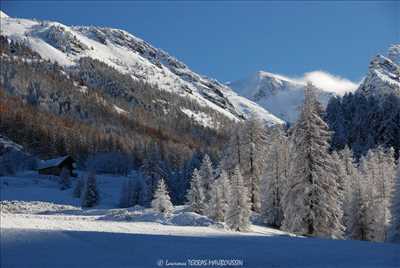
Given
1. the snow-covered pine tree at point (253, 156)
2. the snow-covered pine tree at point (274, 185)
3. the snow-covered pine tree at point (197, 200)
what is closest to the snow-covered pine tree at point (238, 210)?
the snow-covered pine tree at point (274, 185)

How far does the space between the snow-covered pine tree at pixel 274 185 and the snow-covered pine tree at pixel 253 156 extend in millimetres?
2520

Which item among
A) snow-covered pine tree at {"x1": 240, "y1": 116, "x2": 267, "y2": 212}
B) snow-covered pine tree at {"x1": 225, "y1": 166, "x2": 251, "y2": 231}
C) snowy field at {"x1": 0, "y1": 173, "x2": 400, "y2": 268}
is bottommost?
snowy field at {"x1": 0, "y1": 173, "x2": 400, "y2": 268}

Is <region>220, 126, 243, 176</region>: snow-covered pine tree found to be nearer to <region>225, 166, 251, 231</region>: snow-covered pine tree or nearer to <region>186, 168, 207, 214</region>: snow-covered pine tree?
<region>186, 168, 207, 214</region>: snow-covered pine tree

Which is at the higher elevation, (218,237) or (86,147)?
(86,147)

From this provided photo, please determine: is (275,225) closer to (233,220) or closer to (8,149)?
(233,220)

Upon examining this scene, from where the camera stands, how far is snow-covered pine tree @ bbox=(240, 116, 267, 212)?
47094 mm

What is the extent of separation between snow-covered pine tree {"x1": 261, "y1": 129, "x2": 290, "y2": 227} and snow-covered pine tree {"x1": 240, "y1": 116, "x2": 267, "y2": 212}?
2520 mm

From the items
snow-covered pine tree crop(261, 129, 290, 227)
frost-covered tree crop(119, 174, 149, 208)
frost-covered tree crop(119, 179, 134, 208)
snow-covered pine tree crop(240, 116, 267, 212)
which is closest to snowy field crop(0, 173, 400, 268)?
snow-covered pine tree crop(261, 129, 290, 227)

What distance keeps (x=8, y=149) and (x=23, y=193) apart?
119ft

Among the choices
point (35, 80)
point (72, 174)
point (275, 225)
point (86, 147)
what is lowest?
point (275, 225)

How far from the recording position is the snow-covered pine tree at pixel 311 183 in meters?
32.2

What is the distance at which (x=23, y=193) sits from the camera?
74.7 metres

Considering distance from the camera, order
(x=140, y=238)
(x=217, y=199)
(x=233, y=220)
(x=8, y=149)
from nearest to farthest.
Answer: (x=140, y=238) < (x=233, y=220) < (x=217, y=199) < (x=8, y=149)

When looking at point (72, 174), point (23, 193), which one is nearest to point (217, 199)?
point (23, 193)
